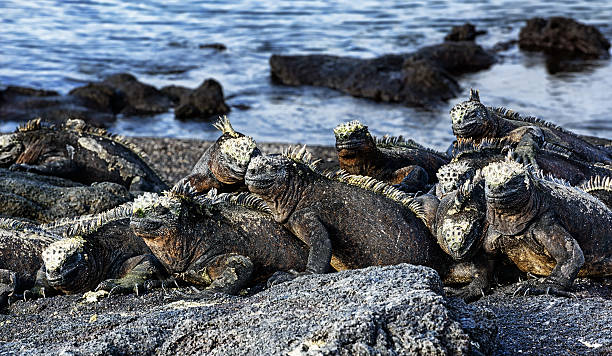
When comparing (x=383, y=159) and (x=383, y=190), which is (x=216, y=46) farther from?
(x=383, y=190)

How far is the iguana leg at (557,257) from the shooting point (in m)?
4.11

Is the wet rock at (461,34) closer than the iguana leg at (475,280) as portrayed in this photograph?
No

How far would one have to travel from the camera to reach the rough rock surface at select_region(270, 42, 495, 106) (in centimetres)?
1605

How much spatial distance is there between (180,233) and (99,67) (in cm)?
1682

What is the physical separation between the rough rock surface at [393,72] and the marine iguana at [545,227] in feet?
37.0

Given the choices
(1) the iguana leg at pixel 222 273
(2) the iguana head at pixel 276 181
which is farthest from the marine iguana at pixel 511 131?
(1) the iguana leg at pixel 222 273

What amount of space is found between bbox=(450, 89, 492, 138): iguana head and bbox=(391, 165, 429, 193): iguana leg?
40cm

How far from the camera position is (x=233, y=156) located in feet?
15.8

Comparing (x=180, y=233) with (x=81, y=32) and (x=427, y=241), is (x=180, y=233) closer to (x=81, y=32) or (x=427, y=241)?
(x=427, y=241)

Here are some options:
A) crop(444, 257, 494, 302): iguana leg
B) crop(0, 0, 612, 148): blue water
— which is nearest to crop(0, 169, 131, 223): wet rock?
crop(444, 257, 494, 302): iguana leg

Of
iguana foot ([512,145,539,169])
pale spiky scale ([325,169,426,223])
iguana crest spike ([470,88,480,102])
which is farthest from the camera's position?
iguana crest spike ([470,88,480,102])

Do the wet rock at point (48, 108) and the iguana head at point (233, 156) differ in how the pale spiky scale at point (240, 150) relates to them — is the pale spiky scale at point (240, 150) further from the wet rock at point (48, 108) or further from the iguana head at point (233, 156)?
the wet rock at point (48, 108)

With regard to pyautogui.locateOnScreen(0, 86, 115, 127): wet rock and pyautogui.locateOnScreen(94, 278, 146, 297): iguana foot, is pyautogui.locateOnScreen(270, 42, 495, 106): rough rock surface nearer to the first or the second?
pyautogui.locateOnScreen(0, 86, 115, 127): wet rock

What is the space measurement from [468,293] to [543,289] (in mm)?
396
